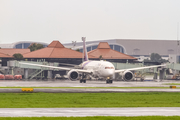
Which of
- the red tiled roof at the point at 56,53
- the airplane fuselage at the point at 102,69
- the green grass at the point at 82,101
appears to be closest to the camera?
the green grass at the point at 82,101

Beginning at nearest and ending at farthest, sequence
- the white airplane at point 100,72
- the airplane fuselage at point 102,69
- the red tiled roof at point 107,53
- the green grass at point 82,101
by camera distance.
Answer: the green grass at point 82,101 < the airplane fuselage at point 102,69 < the white airplane at point 100,72 < the red tiled roof at point 107,53

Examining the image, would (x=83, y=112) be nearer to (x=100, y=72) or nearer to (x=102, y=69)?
(x=102, y=69)

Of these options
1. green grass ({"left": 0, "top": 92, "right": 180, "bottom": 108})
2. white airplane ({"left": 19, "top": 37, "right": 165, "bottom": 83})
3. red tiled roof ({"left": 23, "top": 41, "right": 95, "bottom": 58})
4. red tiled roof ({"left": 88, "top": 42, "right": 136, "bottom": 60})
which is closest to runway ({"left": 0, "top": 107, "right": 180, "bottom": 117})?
green grass ({"left": 0, "top": 92, "right": 180, "bottom": 108})

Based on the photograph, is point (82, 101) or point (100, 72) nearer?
point (82, 101)

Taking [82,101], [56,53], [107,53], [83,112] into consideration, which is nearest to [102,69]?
[82,101]

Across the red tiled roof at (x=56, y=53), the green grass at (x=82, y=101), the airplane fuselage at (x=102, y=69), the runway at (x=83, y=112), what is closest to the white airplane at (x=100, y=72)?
the airplane fuselage at (x=102, y=69)

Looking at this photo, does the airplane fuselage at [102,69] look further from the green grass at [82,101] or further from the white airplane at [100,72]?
the green grass at [82,101]

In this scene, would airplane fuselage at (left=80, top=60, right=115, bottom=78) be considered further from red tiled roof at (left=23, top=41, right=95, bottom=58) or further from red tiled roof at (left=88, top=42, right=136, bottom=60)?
red tiled roof at (left=88, top=42, right=136, bottom=60)

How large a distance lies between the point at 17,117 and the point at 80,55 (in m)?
97.2

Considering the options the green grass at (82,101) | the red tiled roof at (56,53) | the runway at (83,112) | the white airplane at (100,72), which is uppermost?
the red tiled roof at (56,53)

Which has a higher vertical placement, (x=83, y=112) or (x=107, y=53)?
(x=107, y=53)

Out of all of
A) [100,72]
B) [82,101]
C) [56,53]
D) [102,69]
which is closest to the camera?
[82,101]

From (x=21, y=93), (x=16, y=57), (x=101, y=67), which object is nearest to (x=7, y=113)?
(x=21, y=93)

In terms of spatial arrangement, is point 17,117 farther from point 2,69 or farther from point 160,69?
point 2,69
